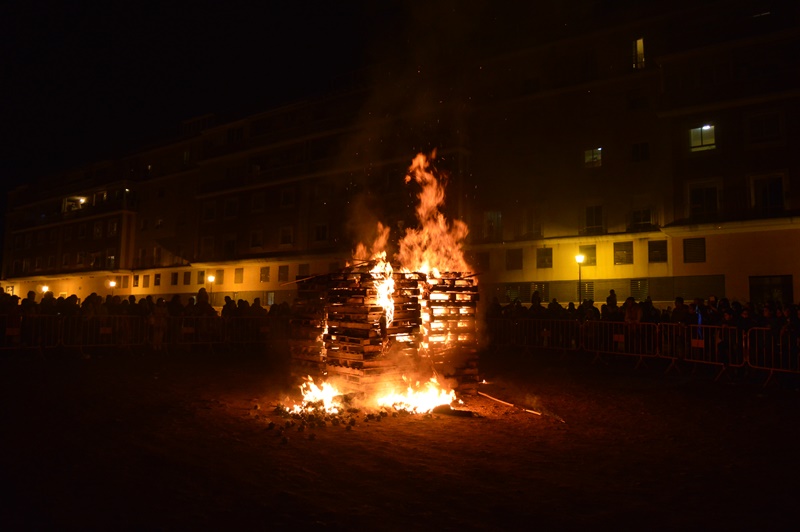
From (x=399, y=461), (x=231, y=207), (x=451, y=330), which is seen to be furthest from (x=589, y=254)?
(x=231, y=207)

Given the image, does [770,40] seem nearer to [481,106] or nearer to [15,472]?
[481,106]

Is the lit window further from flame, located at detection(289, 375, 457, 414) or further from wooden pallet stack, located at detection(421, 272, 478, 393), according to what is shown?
flame, located at detection(289, 375, 457, 414)

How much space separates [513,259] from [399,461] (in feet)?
85.9

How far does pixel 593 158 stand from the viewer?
3030 centimetres

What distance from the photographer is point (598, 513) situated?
16.1 feet

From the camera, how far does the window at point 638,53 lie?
29.0 m

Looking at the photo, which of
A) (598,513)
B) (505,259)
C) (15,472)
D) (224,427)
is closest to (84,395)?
(224,427)

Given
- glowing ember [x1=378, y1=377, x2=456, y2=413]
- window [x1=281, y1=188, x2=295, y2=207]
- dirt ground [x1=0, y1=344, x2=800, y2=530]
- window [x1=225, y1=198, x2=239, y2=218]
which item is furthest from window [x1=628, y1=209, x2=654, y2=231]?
window [x1=225, y1=198, x2=239, y2=218]

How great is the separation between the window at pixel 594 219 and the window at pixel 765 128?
7.43 m

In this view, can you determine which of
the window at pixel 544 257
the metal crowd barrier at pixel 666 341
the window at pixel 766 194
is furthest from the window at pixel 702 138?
the metal crowd barrier at pixel 666 341

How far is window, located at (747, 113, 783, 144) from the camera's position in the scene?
25.4m

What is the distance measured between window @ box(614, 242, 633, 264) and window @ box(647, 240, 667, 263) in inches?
33.0

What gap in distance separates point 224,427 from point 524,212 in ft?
86.4

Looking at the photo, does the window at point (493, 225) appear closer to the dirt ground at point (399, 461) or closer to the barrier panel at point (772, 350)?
the barrier panel at point (772, 350)
